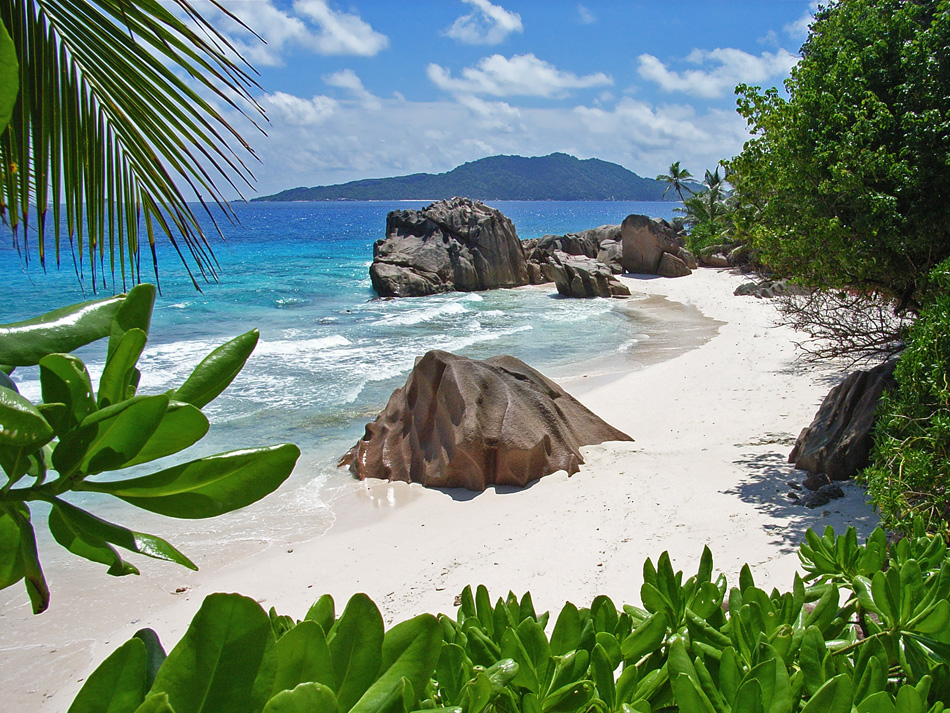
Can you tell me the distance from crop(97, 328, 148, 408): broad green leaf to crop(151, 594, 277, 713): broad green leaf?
12.1 inches

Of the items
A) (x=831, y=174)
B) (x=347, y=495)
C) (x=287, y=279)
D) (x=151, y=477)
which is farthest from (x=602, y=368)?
(x=287, y=279)

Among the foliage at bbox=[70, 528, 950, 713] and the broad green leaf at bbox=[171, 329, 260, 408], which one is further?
the broad green leaf at bbox=[171, 329, 260, 408]

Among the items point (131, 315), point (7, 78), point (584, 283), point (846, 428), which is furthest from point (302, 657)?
point (584, 283)

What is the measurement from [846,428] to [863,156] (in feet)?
8.21

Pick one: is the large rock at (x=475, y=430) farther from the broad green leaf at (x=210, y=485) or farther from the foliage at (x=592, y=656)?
the broad green leaf at (x=210, y=485)

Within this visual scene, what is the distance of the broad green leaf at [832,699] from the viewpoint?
3.73ft

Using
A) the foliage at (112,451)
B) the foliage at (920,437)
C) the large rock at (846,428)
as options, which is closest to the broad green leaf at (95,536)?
the foliage at (112,451)

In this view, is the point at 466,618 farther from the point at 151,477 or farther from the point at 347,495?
the point at 347,495

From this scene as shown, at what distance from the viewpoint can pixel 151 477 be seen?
2.54 ft

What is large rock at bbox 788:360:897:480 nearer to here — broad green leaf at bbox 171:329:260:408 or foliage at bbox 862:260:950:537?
foliage at bbox 862:260:950:537

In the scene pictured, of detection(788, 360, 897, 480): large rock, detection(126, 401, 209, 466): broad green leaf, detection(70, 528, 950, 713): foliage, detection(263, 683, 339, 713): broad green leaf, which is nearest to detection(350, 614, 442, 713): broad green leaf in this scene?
detection(70, 528, 950, 713): foliage

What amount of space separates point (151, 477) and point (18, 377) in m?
17.5

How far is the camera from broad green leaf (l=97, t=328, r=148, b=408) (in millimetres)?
825

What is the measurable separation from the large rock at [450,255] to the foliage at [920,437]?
87.4ft
